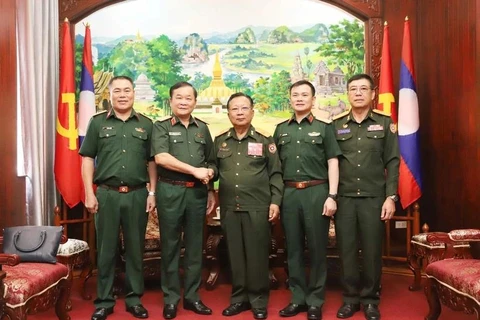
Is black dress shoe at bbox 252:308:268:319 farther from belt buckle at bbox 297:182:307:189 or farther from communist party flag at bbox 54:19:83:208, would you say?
communist party flag at bbox 54:19:83:208

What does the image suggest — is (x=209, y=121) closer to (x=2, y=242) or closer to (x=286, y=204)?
(x=286, y=204)

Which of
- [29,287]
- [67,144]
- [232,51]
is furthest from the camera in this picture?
[232,51]

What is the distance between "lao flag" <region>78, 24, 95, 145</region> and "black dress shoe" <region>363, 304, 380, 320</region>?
2742 millimetres

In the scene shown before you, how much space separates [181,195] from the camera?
3.23 meters

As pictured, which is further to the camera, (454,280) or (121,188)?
(121,188)

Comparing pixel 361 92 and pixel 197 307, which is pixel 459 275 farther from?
pixel 197 307

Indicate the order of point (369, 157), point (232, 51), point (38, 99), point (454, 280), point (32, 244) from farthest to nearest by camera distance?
point (232, 51) → point (38, 99) → point (369, 157) → point (32, 244) → point (454, 280)

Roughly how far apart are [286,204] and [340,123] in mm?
646

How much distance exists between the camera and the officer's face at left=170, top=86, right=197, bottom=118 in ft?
10.7

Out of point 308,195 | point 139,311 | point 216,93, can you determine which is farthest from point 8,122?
point 308,195

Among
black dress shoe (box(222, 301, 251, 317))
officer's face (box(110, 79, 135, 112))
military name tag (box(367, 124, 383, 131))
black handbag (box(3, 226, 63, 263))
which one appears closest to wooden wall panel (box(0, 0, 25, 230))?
black handbag (box(3, 226, 63, 263))

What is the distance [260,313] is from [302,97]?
4.55ft

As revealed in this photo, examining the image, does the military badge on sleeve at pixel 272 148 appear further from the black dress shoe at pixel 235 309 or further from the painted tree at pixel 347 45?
the painted tree at pixel 347 45

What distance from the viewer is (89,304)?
11.8 feet
